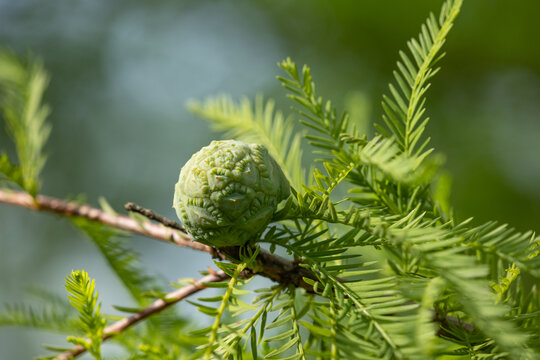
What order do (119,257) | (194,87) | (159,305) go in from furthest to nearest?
(194,87), (119,257), (159,305)

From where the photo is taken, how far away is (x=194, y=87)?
85.8 inches

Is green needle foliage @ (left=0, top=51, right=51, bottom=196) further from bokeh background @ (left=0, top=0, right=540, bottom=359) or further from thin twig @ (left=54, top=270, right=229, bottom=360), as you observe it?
bokeh background @ (left=0, top=0, right=540, bottom=359)

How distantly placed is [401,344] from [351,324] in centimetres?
4

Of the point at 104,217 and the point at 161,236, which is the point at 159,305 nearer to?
the point at 161,236

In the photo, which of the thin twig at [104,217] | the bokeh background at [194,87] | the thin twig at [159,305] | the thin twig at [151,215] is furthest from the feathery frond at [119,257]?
the bokeh background at [194,87]

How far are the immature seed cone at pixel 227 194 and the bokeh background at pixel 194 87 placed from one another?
3.26 feet

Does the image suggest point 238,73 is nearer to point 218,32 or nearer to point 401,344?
point 218,32

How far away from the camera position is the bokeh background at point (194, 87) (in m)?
1.38

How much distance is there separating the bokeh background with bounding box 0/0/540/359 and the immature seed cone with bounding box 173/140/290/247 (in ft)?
3.26

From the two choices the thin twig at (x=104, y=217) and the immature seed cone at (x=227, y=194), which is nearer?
the immature seed cone at (x=227, y=194)

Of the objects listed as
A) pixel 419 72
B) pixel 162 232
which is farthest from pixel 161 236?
pixel 419 72

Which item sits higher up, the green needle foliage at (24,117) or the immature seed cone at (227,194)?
the green needle foliage at (24,117)

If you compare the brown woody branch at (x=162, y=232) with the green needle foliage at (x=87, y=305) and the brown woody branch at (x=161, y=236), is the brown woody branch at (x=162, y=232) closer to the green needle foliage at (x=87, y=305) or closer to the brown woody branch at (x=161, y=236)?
the brown woody branch at (x=161, y=236)

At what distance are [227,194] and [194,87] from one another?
1922 mm
